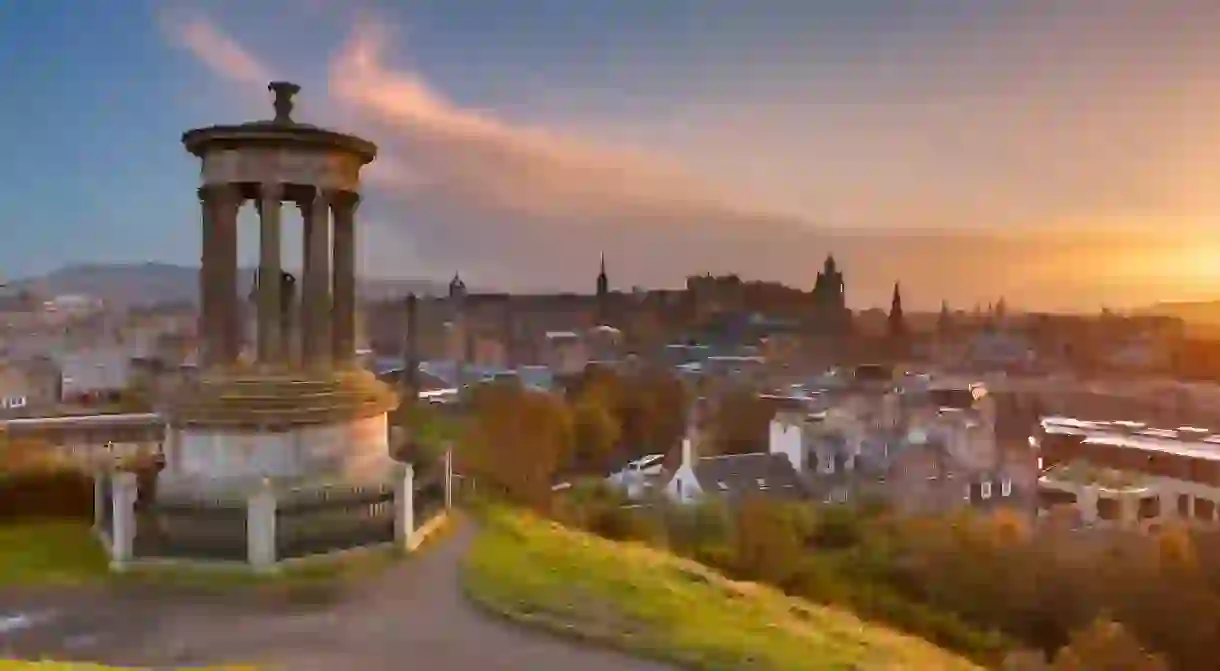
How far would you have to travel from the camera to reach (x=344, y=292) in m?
17.0

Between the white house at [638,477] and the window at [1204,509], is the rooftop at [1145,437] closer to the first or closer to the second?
the window at [1204,509]

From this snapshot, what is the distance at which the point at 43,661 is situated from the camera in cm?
969

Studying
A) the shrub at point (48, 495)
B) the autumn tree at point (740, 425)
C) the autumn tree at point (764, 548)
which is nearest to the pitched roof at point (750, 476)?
the autumn tree at point (764, 548)

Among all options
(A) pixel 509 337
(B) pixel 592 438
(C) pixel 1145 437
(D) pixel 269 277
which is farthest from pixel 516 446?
(A) pixel 509 337

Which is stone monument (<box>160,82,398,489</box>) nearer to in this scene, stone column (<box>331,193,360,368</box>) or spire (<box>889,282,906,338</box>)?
stone column (<box>331,193,360,368</box>)

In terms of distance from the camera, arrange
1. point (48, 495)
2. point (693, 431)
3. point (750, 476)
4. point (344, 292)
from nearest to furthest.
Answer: point (48, 495), point (344, 292), point (750, 476), point (693, 431)

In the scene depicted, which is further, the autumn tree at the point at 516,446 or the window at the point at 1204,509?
the window at the point at 1204,509

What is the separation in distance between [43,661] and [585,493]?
79.5 ft

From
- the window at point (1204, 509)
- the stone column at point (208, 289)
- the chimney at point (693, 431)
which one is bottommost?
the window at point (1204, 509)

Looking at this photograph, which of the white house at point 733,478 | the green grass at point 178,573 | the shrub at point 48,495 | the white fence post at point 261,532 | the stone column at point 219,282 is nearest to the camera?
the green grass at point 178,573

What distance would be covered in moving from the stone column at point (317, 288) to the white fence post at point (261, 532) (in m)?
3.15

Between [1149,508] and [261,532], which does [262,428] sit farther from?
[1149,508]

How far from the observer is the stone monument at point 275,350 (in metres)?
14.4

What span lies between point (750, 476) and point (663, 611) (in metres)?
32.7
